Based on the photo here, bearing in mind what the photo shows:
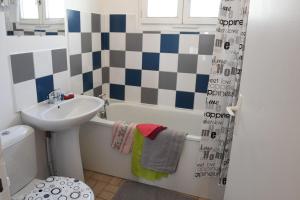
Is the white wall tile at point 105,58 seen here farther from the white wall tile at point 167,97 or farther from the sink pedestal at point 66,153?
the sink pedestal at point 66,153

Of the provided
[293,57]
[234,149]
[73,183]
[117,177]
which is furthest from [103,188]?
[293,57]

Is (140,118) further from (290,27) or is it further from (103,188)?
(290,27)

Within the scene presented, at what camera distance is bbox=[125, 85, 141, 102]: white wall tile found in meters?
2.68

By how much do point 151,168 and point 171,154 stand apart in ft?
0.69

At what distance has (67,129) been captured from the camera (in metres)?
1.65

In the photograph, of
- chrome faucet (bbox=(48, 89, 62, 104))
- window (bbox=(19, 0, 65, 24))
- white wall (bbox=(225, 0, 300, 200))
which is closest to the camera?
white wall (bbox=(225, 0, 300, 200))

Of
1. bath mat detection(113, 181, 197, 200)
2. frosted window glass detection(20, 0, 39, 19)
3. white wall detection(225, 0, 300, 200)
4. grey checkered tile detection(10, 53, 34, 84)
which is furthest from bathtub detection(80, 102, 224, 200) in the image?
frosted window glass detection(20, 0, 39, 19)

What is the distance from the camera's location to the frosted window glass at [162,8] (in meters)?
2.40

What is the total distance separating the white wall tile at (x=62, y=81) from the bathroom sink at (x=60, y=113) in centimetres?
16

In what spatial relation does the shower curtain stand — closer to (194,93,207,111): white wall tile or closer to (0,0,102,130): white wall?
(194,93,207,111): white wall tile

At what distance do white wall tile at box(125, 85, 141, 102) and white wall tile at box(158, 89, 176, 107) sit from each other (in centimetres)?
24

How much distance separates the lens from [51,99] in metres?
1.80

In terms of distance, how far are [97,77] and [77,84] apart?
0.37m

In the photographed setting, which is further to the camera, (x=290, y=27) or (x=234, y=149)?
(x=234, y=149)
